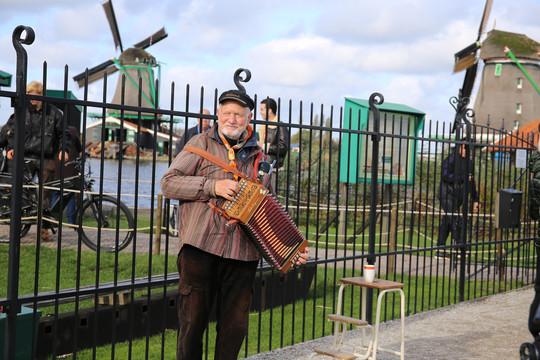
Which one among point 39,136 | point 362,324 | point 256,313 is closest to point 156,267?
point 256,313

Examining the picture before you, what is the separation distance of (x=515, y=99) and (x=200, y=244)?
43397 millimetres

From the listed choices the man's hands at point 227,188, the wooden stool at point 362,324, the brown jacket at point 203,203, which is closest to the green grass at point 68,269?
the wooden stool at point 362,324

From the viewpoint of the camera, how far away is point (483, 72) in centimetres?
4431

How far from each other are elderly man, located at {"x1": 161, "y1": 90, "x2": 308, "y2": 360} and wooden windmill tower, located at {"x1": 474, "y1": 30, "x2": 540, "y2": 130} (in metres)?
40.9

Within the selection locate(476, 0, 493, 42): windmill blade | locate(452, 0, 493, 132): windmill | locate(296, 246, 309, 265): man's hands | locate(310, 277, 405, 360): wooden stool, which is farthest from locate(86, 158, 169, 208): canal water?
locate(476, 0, 493, 42): windmill blade

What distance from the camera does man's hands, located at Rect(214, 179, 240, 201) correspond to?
346 cm

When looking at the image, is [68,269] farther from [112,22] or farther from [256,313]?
[112,22]

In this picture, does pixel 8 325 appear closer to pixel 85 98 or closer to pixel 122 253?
pixel 85 98

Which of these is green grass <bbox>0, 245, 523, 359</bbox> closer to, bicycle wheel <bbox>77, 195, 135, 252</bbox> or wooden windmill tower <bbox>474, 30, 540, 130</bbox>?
bicycle wheel <bbox>77, 195, 135, 252</bbox>

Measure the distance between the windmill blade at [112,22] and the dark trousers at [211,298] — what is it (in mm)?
40286

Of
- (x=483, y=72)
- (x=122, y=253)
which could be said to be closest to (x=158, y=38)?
(x=483, y=72)

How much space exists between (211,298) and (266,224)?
0.53 meters

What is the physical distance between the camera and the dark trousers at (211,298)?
3.62 metres

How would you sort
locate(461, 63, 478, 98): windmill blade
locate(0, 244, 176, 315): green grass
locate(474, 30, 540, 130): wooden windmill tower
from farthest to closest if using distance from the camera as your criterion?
1. locate(474, 30, 540, 130): wooden windmill tower
2. locate(461, 63, 478, 98): windmill blade
3. locate(0, 244, 176, 315): green grass
